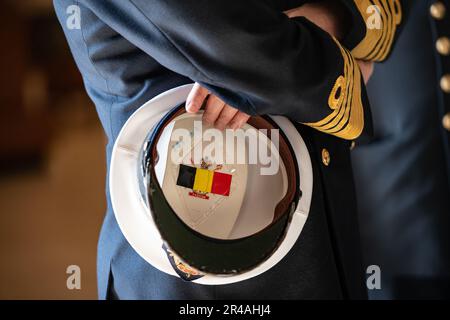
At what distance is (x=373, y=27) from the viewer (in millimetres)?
654

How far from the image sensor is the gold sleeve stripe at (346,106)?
0.57 metres

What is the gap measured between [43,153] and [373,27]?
1.57 m

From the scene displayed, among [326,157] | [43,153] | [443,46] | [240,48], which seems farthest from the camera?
[43,153]

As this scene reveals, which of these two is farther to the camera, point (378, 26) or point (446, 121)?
point (446, 121)

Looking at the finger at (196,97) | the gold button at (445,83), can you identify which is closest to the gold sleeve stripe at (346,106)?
the finger at (196,97)

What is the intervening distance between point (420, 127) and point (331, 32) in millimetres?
263

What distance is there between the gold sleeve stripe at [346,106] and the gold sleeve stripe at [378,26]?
64 mm

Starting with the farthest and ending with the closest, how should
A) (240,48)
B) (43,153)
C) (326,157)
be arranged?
(43,153)
(326,157)
(240,48)

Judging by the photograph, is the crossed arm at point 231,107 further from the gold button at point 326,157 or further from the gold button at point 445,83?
the gold button at point 445,83

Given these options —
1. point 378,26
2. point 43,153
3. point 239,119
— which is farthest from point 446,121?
point 43,153

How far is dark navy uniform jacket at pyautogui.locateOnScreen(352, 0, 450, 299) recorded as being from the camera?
31.8 inches

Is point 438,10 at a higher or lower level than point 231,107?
higher

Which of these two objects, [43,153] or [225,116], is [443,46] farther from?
[43,153]

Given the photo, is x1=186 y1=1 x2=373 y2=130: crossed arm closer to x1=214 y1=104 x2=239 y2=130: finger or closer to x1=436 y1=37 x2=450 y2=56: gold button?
x1=214 y1=104 x2=239 y2=130: finger
